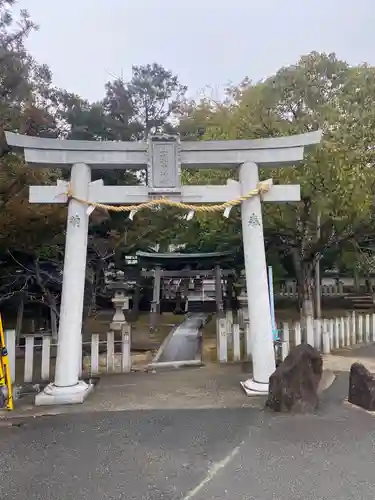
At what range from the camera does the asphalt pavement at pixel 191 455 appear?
3.38 metres

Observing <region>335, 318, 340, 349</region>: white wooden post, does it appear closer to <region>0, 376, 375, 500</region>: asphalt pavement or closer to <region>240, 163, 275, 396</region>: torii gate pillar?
<region>240, 163, 275, 396</region>: torii gate pillar

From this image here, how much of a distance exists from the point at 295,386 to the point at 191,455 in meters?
1.87

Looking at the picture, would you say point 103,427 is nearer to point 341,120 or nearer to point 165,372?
point 165,372

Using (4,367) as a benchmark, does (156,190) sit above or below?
above

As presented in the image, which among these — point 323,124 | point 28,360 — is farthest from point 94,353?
point 323,124

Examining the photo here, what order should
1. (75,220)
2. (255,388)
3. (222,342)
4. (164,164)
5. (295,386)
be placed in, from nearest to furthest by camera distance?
(295,386) < (255,388) < (75,220) < (164,164) < (222,342)

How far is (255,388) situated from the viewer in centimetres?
607

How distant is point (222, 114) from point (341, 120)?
463cm

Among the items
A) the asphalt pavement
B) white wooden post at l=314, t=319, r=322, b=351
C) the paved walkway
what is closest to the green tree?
white wooden post at l=314, t=319, r=322, b=351

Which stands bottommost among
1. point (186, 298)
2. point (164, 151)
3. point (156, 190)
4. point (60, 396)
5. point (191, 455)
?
point (191, 455)

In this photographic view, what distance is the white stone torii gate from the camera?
6.14 m

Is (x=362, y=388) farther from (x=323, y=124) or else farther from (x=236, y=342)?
(x=323, y=124)

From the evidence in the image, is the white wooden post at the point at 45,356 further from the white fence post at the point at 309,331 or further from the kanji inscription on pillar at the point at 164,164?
the white fence post at the point at 309,331

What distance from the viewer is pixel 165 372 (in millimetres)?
8086
